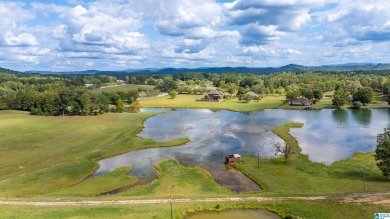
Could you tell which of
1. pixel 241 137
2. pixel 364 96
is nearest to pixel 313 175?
pixel 241 137

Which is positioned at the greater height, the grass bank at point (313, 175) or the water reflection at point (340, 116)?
the water reflection at point (340, 116)

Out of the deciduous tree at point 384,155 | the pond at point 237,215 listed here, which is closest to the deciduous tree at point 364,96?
the deciduous tree at point 384,155

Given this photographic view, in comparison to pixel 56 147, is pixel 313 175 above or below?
above

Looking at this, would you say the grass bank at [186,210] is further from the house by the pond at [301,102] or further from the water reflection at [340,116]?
the house by the pond at [301,102]

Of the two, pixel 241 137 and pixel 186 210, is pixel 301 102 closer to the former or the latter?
pixel 241 137

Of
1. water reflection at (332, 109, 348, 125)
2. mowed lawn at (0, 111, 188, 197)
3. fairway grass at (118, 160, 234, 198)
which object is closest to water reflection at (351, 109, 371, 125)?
water reflection at (332, 109, 348, 125)

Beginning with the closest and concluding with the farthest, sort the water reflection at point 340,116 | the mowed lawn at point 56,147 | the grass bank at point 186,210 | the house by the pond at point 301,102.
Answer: the grass bank at point 186,210, the mowed lawn at point 56,147, the water reflection at point 340,116, the house by the pond at point 301,102

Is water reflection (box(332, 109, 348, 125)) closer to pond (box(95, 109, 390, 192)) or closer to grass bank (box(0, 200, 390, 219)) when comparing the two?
pond (box(95, 109, 390, 192))
